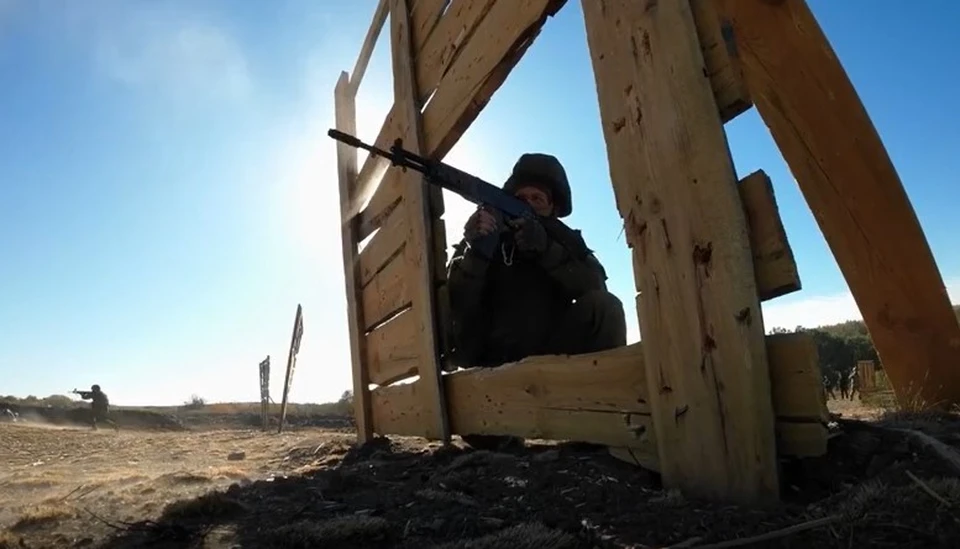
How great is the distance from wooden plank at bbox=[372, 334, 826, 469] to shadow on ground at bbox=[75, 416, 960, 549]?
9 centimetres

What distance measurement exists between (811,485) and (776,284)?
471mm

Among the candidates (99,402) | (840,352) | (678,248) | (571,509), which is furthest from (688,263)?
(99,402)

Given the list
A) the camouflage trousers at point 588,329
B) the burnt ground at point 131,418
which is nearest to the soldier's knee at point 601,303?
the camouflage trousers at point 588,329

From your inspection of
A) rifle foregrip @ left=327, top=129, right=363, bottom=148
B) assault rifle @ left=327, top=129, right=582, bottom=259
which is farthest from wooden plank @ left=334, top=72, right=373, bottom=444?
assault rifle @ left=327, top=129, right=582, bottom=259

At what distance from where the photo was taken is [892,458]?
5.35 feet

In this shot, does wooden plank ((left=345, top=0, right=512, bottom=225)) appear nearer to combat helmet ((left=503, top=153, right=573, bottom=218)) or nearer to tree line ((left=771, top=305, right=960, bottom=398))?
combat helmet ((left=503, top=153, right=573, bottom=218))

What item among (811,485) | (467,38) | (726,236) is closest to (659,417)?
(811,485)

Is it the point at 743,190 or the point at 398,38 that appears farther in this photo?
the point at 398,38

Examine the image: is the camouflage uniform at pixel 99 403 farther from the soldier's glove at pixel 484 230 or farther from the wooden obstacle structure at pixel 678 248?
the soldier's glove at pixel 484 230

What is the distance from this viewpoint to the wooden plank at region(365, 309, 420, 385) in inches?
139

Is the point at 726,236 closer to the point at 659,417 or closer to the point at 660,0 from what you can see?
the point at 659,417

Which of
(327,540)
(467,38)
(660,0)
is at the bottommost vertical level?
(327,540)

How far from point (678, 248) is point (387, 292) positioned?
8.02ft

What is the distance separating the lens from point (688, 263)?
1.72 meters
